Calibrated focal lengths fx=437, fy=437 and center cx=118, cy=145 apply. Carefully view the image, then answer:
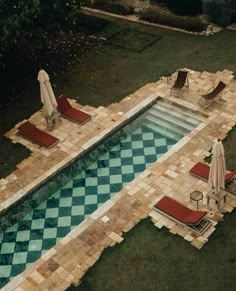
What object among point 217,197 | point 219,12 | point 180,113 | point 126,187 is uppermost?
point 219,12

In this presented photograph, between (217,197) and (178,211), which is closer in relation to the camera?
(217,197)

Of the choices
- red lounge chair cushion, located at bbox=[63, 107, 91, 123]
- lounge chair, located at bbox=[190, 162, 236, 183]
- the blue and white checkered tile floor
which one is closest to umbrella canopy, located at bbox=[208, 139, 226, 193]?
lounge chair, located at bbox=[190, 162, 236, 183]

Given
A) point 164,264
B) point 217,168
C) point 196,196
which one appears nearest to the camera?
point 164,264

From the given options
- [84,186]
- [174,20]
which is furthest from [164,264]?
[174,20]

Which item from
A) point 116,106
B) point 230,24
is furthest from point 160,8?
point 116,106

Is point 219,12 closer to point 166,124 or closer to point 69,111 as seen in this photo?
point 166,124

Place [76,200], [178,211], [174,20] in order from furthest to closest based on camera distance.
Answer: [174,20]
[76,200]
[178,211]

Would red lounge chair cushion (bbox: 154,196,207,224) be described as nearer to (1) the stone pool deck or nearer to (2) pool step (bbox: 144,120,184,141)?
(1) the stone pool deck
